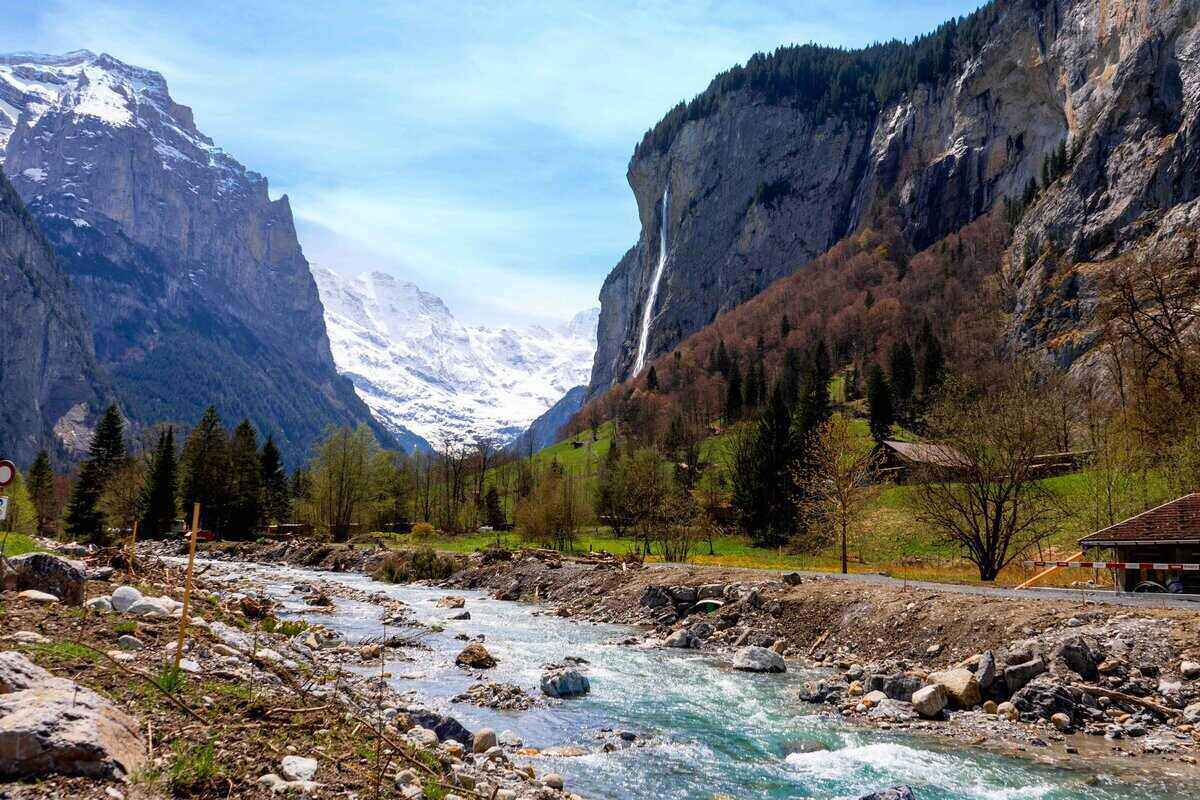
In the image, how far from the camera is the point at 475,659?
2308 cm

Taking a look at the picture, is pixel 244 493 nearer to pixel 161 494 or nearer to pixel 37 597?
pixel 161 494

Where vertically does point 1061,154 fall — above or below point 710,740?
above

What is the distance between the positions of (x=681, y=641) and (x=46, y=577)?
20722 millimetres

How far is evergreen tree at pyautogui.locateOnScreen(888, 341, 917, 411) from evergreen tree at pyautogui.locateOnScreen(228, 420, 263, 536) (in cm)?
8784

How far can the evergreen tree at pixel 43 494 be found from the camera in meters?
81.8

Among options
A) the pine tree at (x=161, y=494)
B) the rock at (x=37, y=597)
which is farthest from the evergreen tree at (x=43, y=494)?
the rock at (x=37, y=597)

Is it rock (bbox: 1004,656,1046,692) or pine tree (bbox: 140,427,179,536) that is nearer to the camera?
rock (bbox: 1004,656,1046,692)

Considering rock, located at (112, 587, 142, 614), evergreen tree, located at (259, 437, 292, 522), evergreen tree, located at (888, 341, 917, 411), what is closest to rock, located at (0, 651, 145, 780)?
rock, located at (112, 587, 142, 614)

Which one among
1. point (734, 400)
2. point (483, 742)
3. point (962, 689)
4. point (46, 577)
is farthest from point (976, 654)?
point (734, 400)

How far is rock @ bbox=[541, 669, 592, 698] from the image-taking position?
1958cm

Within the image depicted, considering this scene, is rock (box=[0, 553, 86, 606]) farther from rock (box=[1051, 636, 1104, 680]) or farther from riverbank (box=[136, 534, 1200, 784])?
rock (box=[1051, 636, 1104, 680])

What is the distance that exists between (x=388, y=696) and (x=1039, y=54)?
193967 millimetres

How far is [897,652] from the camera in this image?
22.9 meters

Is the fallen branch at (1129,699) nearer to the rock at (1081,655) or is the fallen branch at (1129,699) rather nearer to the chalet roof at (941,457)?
the rock at (1081,655)
